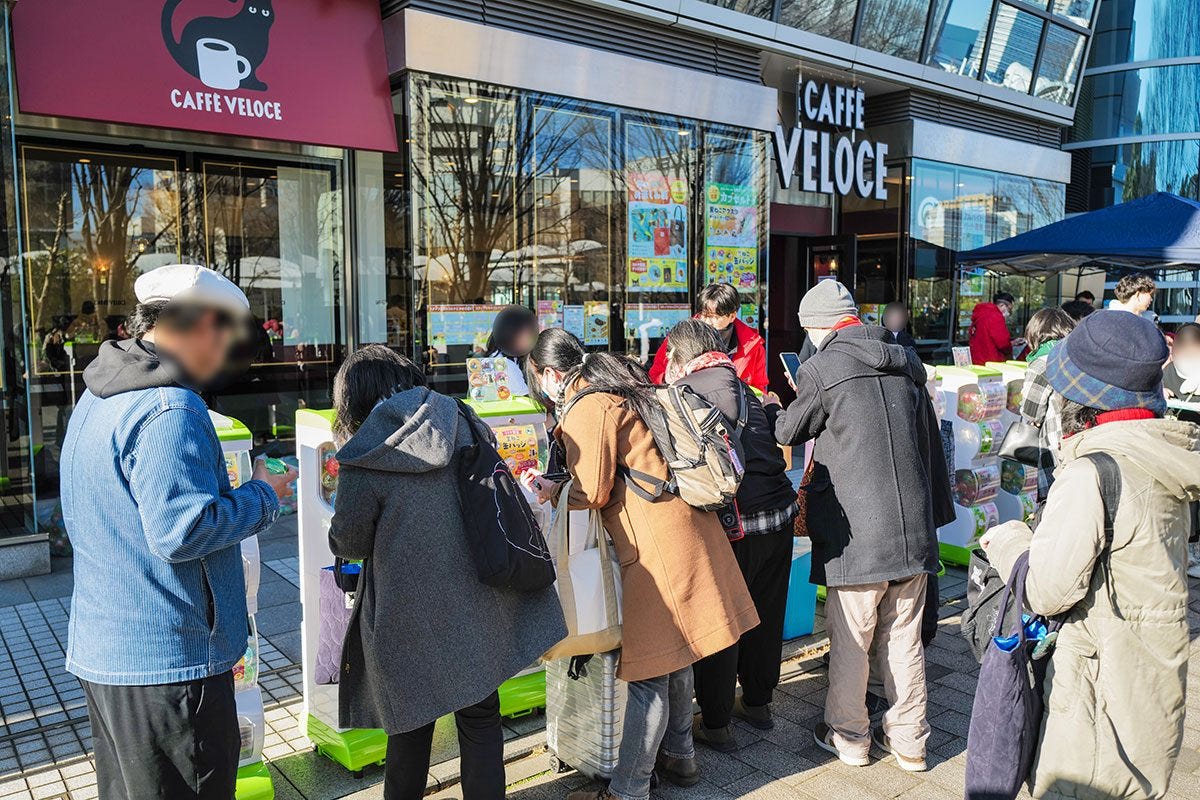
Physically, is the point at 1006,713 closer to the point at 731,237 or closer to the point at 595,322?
the point at 595,322

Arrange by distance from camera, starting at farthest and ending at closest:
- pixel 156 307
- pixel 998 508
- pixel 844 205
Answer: pixel 844 205, pixel 998 508, pixel 156 307

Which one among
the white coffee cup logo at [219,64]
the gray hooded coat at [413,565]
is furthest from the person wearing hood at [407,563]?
the white coffee cup logo at [219,64]

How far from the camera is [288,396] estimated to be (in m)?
9.20

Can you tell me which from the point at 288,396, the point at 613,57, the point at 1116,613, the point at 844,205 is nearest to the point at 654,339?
the point at 613,57

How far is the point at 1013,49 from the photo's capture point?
1361 cm

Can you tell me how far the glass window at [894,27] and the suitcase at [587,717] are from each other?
1013cm

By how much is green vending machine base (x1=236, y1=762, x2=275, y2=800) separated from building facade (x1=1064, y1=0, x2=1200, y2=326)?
18.7m

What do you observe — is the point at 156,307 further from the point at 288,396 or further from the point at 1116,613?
the point at 288,396

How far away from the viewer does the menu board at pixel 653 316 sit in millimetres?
9641

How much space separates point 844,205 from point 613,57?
17.7 feet

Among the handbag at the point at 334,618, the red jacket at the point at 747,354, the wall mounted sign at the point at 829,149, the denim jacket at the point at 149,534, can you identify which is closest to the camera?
the denim jacket at the point at 149,534

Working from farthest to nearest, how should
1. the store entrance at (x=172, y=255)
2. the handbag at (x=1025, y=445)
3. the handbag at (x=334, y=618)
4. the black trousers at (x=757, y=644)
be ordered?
the store entrance at (x=172, y=255) → the black trousers at (x=757, y=644) → the handbag at (x=1025, y=445) → the handbag at (x=334, y=618)

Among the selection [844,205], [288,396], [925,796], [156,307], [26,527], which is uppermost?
[844,205]

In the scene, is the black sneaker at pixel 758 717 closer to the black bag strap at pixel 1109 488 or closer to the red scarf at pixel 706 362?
the red scarf at pixel 706 362
